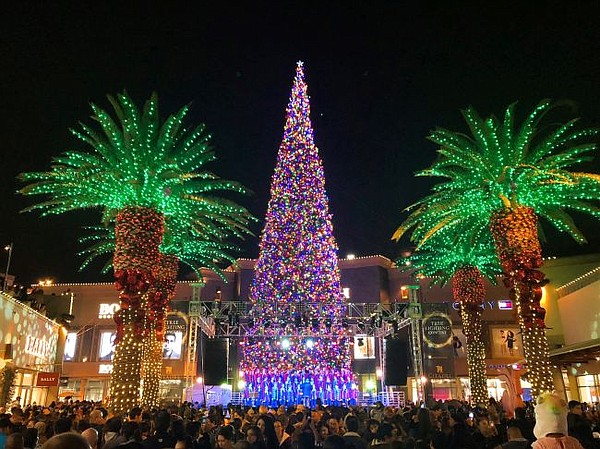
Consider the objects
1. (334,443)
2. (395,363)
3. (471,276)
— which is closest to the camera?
(334,443)

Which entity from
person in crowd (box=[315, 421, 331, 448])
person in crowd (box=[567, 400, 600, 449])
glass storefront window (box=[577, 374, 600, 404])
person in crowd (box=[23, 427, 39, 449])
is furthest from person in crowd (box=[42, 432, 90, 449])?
glass storefront window (box=[577, 374, 600, 404])

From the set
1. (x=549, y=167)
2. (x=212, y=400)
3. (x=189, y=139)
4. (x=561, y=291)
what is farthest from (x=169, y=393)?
(x=549, y=167)

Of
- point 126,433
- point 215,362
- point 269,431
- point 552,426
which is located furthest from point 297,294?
point 552,426

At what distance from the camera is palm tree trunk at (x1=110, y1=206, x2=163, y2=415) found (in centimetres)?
1458

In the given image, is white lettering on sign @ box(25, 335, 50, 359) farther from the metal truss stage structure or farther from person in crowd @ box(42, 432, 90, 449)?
A: person in crowd @ box(42, 432, 90, 449)

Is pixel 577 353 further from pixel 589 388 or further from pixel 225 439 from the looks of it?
pixel 225 439

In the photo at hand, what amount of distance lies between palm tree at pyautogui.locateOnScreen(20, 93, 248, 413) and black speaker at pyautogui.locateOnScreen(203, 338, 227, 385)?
25.2 ft

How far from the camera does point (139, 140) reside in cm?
1566

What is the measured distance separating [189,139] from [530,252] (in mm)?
11785

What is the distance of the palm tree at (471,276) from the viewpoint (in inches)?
832

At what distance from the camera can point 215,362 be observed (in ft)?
72.9

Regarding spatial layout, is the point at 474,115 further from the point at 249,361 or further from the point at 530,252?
the point at 249,361

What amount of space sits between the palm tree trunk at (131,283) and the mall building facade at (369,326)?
1145 cm

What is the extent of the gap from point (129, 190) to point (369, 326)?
20.3m
